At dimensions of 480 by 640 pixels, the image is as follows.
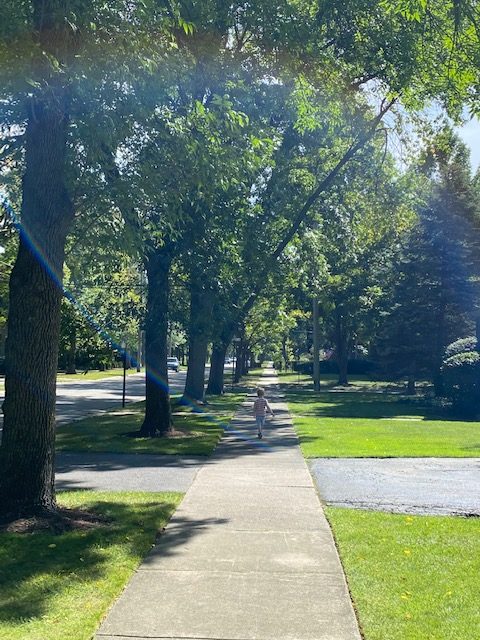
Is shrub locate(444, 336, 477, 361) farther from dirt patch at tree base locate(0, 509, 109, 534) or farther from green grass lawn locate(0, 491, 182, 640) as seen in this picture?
dirt patch at tree base locate(0, 509, 109, 534)

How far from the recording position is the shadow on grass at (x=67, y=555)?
17.2 ft

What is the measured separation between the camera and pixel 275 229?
23.5 m

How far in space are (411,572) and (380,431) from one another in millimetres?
12991

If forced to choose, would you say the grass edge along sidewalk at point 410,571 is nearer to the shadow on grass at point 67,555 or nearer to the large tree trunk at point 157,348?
the shadow on grass at point 67,555

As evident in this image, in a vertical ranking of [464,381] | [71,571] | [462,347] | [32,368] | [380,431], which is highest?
[462,347]

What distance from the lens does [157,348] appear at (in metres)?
17.7

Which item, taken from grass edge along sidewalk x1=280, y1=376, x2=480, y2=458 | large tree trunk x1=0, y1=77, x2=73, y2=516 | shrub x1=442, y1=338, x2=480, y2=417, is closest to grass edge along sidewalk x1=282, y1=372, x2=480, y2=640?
large tree trunk x1=0, y1=77, x2=73, y2=516

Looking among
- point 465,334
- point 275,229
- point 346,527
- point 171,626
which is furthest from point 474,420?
point 171,626

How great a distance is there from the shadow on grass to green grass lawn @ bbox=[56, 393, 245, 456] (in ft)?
20.2

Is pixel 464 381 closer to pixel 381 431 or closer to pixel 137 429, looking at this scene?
pixel 381 431

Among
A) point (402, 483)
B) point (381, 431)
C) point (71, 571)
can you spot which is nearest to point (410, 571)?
point (71, 571)

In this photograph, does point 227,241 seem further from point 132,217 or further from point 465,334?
point 465,334

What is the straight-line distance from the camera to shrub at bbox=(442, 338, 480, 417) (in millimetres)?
24438

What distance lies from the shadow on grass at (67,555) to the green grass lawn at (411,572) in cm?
163
